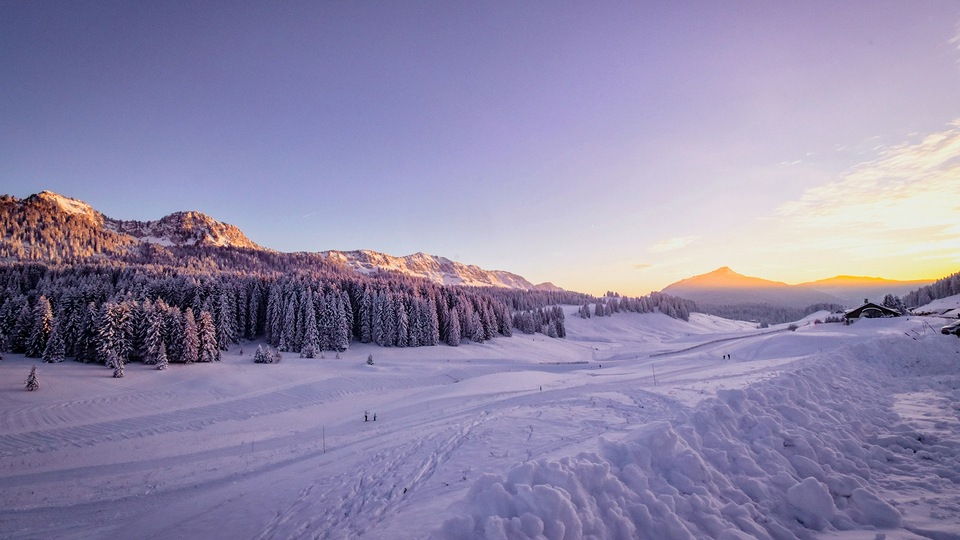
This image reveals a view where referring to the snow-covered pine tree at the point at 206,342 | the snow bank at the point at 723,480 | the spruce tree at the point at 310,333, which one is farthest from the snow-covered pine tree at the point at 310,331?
the snow bank at the point at 723,480

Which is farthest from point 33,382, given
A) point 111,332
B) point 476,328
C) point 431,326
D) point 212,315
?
point 476,328

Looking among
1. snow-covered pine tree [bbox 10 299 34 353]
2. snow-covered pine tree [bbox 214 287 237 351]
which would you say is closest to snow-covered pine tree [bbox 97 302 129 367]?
snow-covered pine tree [bbox 10 299 34 353]

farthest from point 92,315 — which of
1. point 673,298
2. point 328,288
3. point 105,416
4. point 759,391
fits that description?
point 673,298

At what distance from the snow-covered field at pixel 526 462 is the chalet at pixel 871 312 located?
4308 centimetres

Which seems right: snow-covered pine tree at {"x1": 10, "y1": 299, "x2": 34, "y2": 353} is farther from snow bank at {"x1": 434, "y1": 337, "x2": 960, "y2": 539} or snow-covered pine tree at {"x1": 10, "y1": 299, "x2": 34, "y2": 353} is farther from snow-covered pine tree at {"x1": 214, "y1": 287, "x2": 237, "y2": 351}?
snow bank at {"x1": 434, "y1": 337, "x2": 960, "y2": 539}

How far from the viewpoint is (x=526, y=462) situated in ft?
22.0

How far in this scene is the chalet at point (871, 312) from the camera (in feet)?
160

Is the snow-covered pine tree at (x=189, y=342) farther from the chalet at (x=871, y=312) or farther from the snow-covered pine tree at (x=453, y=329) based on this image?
the chalet at (x=871, y=312)

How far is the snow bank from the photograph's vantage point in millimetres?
5012

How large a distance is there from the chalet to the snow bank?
60.5 m

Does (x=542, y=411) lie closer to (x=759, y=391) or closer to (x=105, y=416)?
(x=759, y=391)

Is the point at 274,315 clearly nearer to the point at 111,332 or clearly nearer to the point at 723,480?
the point at 111,332

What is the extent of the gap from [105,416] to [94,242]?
227 m

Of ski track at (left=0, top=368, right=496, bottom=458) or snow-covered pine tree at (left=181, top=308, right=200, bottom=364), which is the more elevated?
snow-covered pine tree at (left=181, top=308, right=200, bottom=364)
